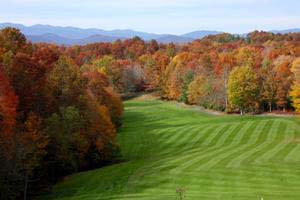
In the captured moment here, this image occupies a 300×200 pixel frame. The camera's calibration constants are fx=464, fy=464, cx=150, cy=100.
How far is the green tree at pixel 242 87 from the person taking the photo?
8844 cm

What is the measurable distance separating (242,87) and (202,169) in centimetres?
5465

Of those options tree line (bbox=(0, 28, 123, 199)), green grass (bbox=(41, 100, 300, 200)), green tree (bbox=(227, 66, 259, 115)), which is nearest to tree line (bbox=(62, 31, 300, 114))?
green tree (bbox=(227, 66, 259, 115))

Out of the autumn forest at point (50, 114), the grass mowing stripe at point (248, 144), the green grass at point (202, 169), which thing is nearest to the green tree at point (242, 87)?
the autumn forest at point (50, 114)

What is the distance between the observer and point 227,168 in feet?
119

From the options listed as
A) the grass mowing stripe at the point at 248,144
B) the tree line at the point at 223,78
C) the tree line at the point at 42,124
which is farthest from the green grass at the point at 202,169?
the tree line at the point at 223,78

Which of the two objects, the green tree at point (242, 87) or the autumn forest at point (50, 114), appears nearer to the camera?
the autumn forest at point (50, 114)

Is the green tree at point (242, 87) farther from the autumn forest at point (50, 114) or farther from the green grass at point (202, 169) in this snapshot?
the green grass at point (202, 169)

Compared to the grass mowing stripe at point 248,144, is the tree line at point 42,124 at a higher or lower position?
higher

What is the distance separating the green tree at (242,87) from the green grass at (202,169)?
21440mm

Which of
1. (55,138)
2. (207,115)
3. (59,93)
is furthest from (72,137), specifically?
(207,115)

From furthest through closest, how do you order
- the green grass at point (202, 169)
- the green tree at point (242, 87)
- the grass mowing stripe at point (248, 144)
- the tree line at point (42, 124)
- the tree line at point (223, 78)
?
the tree line at point (223, 78)
the green tree at point (242, 87)
the grass mowing stripe at point (248, 144)
the tree line at point (42, 124)
the green grass at point (202, 169)

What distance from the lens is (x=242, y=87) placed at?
291ft

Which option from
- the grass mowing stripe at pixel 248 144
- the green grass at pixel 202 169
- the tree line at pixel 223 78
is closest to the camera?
the green grass at pixel 202 169

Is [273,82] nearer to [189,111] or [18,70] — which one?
[189,111]
